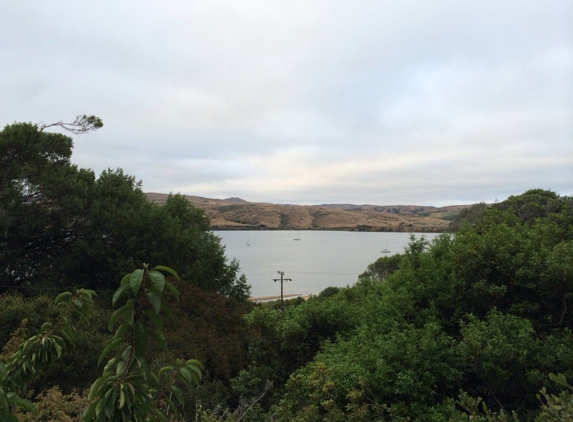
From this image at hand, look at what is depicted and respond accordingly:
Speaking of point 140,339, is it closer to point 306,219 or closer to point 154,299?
point 154,299

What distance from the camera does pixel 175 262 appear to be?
20.5 m

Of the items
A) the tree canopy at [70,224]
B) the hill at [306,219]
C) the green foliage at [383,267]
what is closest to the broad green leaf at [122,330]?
the tree canopy at [70,224]

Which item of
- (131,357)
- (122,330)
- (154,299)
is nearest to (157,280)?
(154,299)

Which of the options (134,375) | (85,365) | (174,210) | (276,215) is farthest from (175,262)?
(276,215)

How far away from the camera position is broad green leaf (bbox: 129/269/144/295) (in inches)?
64.8

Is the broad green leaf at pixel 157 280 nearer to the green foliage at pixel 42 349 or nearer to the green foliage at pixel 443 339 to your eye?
the green foliage at pixel 42 349

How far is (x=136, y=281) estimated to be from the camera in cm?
167

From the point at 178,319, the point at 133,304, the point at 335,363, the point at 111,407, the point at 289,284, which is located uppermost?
the point at 133,304

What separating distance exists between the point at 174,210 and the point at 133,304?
81.6 feet

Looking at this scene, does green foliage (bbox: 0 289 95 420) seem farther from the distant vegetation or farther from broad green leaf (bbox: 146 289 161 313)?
broad green leaf (bbox: 146 289 161 313)

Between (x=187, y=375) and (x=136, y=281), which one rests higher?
(x=136, y=281)

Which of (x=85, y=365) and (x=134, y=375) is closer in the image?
(x=134, y=375)

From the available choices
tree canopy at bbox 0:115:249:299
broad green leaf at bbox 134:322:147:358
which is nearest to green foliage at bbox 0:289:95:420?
broad green leaf at bbox 134:322:147:358

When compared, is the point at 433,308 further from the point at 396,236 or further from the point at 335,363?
the point at 396,236
